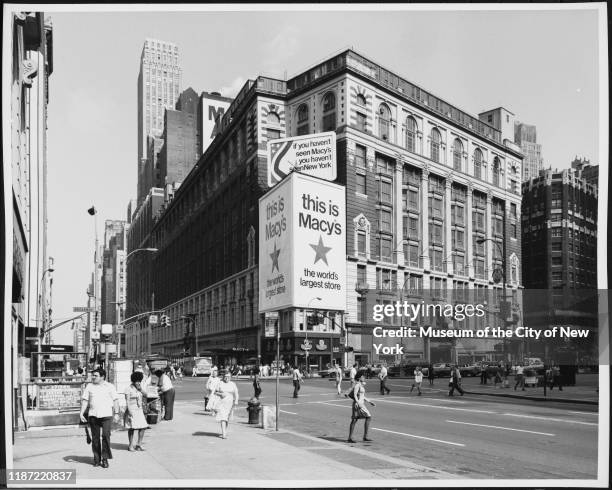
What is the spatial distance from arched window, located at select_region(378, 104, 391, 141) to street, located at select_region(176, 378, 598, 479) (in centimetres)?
961

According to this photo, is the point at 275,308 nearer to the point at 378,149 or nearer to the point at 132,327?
the point at 378,149

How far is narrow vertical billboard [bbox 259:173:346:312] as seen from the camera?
48.2 ft

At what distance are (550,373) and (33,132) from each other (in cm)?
2802

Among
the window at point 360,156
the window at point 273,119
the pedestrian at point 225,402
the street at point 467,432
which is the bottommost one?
the street at point 467,432

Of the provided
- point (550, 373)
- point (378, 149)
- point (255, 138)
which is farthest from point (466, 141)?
point (255, 138)

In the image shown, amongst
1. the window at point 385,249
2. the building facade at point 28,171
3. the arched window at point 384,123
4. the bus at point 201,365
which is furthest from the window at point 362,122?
the bus at point 201,365

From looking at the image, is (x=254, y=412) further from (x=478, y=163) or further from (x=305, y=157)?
(x=478, y=163)

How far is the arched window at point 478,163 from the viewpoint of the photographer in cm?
2469

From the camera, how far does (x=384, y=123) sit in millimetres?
26078

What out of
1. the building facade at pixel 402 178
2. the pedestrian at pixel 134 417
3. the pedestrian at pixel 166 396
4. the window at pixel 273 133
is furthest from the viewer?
the window at pixel 273 133

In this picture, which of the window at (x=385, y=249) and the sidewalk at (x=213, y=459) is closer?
the sidewalk at (x=213, y=459)

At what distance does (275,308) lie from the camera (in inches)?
603

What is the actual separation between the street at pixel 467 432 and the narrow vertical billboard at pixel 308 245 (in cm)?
342

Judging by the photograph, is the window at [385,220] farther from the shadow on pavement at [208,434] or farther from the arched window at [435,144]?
the shadow on pavement at [208,434]
